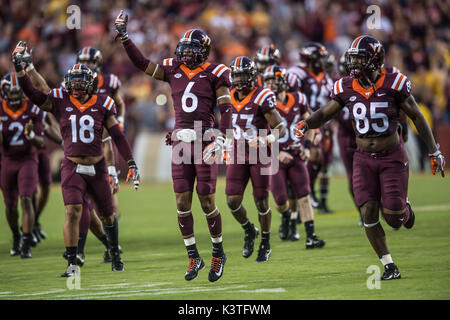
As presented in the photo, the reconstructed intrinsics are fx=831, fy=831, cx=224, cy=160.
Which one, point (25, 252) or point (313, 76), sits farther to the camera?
point (313, 76)

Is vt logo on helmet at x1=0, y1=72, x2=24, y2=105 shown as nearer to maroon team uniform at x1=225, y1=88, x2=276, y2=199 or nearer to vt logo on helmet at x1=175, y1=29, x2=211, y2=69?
maroon team uniform at x1=225, y1=88, x2=276, y2=199

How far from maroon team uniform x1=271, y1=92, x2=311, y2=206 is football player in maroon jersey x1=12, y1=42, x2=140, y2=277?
240 centimetres

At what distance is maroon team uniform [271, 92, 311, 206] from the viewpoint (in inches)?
398

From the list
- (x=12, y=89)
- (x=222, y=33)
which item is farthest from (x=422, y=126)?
(x=222, y=33)

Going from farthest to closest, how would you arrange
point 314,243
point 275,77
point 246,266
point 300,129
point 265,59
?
point 265,59 → point 275,77 → point 314,243 → point 246,266 → point 300,129

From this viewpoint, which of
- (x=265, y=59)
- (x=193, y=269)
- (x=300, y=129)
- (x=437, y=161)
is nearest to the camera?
(x=437, y=161)

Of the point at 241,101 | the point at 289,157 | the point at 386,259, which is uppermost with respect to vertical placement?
the point at 241,101

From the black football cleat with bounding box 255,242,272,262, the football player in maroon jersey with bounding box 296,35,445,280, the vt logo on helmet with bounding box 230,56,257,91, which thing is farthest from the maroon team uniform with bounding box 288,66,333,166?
the football player in maroon jersey with bounding box 296,35,445,280

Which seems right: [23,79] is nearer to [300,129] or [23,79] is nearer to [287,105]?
[300,129]

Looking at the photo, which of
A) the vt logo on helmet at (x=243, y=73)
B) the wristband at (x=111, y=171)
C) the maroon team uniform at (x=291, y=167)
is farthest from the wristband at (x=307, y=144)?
the wristband at (x=111, y=171)

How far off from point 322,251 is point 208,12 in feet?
42.2

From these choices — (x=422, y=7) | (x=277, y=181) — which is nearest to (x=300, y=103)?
(x=277, y=181)

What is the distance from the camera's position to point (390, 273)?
7.22 metres

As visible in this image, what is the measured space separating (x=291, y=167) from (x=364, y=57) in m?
3.12
